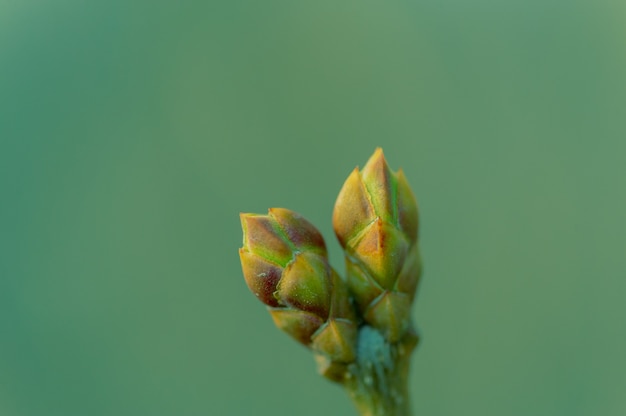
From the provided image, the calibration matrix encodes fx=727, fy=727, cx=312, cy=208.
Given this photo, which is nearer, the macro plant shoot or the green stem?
the macro plant shoot

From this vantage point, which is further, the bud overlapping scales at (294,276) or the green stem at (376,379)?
the green stem at (376,379)

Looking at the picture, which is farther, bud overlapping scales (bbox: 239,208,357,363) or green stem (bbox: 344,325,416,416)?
green stem (bbox: 344,325,416,416)

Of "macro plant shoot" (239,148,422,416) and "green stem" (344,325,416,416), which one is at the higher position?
"macro plant shoot" (239,148,422,416)

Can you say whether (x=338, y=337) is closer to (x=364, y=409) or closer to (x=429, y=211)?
(x=364, y=409)

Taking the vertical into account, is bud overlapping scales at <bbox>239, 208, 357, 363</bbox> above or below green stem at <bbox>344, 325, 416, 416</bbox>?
above

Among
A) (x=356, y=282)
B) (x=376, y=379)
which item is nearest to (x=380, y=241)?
(x=356, y=282)
